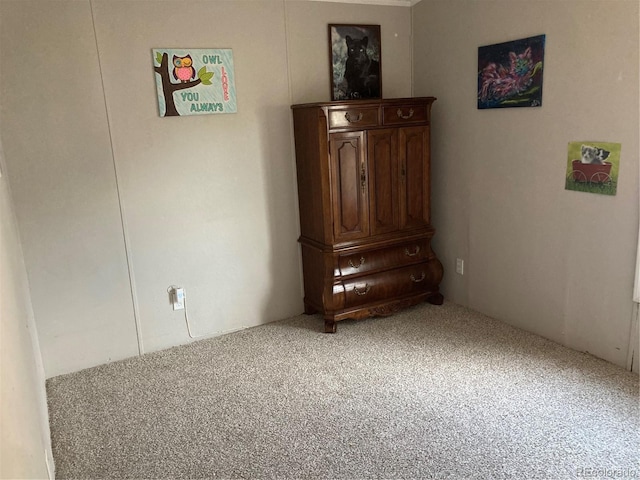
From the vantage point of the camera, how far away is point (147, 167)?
128 inches

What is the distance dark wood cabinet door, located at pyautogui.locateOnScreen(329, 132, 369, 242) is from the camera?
3438mm

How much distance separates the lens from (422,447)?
2340 mm

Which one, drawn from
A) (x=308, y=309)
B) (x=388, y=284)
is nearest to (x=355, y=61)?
(x=388, y=284)

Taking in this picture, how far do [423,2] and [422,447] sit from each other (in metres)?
3.07

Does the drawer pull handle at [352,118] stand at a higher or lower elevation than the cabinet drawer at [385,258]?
higher

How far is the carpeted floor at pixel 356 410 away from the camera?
226 cm

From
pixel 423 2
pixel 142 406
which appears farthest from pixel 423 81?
pixel 142 406

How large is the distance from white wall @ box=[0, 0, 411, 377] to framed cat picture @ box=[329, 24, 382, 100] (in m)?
0.07

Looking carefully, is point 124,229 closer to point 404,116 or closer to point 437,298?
point 404,116

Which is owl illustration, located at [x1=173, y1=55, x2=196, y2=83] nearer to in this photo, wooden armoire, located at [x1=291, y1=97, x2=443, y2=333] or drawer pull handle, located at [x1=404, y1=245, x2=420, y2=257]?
wooden armoire, located at [x1=291, y1=97, x2=443, y2=333]

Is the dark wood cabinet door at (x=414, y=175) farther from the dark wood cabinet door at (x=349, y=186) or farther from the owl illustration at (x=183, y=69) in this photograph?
the owl illustration at (x=183, y=69)

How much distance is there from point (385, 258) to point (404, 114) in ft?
3.30

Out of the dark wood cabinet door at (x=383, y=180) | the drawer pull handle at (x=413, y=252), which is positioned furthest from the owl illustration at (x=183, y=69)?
the drawer pull handle at (x=413, y=252)

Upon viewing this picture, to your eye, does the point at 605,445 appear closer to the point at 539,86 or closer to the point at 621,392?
the point at 621,392
